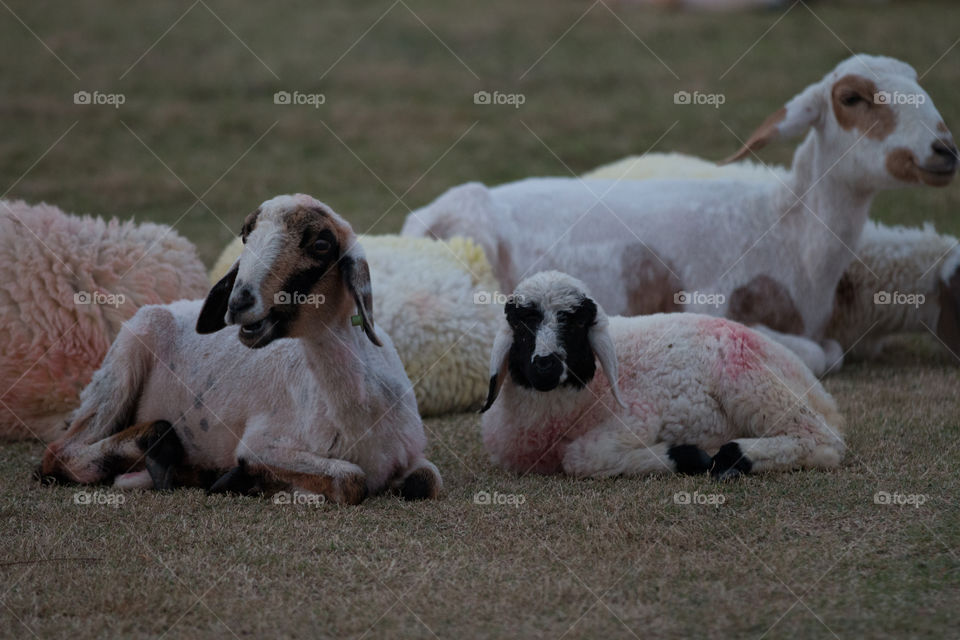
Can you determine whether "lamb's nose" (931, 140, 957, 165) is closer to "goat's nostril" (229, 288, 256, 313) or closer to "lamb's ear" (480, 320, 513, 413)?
"lamb's ear" (480, 320, 513, 413)

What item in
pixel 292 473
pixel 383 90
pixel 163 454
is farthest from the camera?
pixel 383 90

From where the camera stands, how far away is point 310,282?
5.38 m

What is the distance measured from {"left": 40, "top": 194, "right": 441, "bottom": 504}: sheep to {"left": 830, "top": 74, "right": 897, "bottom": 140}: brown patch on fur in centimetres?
357

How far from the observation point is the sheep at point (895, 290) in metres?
8.42

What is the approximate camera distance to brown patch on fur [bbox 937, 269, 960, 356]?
830 centimetres

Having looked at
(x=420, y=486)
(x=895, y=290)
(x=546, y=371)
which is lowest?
(x=420, y=486)

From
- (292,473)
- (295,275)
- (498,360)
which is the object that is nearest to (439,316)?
(498,360)

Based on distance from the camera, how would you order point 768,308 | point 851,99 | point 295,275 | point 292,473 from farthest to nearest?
point 768,308
point 851,99
point 292,473
point 295,275

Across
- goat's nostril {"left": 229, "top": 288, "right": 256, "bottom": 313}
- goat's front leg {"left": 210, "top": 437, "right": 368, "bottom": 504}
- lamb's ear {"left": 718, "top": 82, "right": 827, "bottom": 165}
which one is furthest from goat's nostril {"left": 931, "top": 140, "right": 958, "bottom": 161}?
goat's nostril {"left": 229, "top": 288, "right": 256, "bottom": 313}

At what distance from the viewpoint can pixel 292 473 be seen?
5645mm

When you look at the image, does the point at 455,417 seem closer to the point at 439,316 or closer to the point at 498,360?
the point at 439,316

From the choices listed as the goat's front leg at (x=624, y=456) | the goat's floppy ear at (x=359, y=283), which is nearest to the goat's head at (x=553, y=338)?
the goat's front leg at (x=624, y=456)

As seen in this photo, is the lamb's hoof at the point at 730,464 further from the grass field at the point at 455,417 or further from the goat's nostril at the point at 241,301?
the goat's nostril at the point at 241,301

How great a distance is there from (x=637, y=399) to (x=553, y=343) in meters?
0.61
